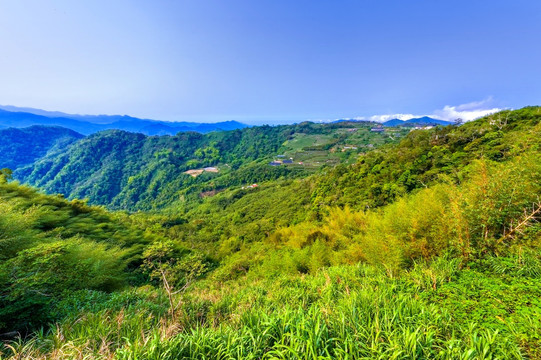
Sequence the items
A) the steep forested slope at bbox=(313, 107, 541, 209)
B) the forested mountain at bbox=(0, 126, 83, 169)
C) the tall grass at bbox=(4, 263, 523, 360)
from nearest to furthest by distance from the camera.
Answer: the tall grass at bbox=(4, 263, 523, 360) → the steep forested slope at bbox=(313, 107, 541, 209) → the forested mountain at bbox=(0, 126, 83, 169)

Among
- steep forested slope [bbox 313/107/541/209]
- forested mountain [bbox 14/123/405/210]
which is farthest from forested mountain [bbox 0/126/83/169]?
steep forested slope [bbox 313/107/541/209]

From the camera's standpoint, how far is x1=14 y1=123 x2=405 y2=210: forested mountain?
7469 centimetres

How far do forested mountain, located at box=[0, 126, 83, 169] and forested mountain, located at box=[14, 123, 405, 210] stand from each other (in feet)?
86.5

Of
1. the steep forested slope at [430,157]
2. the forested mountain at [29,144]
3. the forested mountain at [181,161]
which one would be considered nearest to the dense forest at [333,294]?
the steep forested slope at [430,157]

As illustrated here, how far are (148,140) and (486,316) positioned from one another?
142963 mm

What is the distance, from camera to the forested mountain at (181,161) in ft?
245

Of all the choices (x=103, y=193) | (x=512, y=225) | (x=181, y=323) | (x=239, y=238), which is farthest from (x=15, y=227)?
(x=103, y=193)

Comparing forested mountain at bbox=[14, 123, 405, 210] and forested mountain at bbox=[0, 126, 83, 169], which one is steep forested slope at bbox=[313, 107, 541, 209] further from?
forested mountain at bbox=[0, 126, 83, 169]

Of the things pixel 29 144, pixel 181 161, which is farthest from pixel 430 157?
pixel 29 144

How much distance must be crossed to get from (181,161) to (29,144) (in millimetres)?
122802

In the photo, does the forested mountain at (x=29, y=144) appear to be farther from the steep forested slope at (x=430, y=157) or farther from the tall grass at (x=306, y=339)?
the tall grass at (x=306, y=339)

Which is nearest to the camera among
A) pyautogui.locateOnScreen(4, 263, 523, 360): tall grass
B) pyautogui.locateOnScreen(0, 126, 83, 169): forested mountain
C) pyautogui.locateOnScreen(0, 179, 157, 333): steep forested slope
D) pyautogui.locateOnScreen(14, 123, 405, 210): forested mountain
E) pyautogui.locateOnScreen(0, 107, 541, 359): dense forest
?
pyautogui.locateOnScreen(4, 263, 523, 360): tall grass

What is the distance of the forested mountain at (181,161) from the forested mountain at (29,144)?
26362 millimetres

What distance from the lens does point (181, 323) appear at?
135 inches
